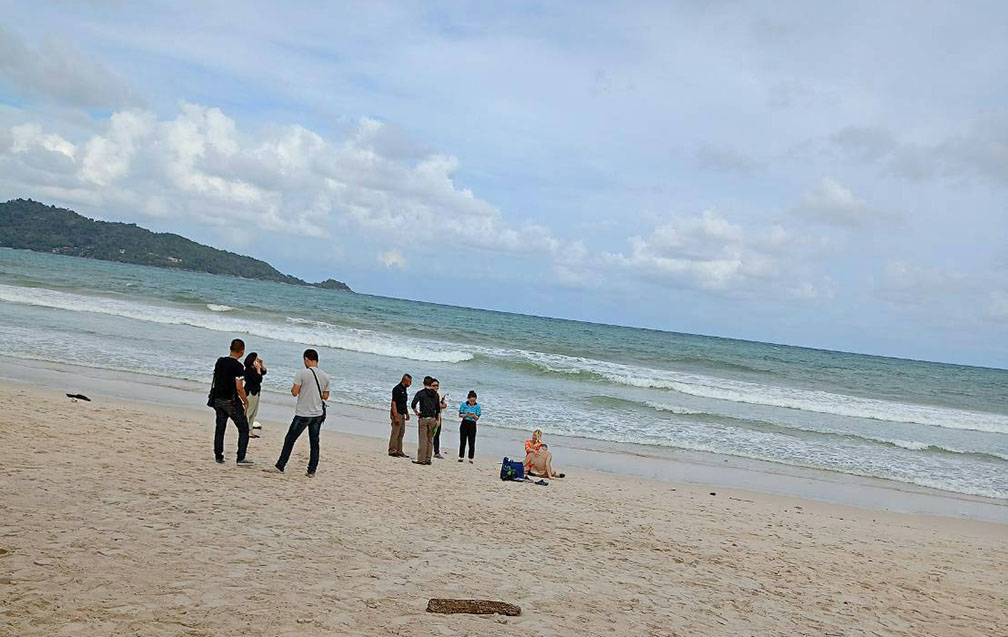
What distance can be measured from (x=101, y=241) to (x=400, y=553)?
355 feet

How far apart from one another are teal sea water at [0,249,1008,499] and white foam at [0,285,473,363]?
154mm

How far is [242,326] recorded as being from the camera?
120ft

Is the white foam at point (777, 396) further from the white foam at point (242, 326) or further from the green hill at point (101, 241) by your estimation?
the green hill at point (101, 241)

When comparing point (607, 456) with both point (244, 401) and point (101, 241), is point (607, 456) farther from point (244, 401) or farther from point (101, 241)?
point (101, 241)

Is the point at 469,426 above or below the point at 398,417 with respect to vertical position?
below

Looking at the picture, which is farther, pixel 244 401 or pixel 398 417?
pixel 398 417

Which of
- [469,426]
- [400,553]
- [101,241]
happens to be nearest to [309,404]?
[400,553]

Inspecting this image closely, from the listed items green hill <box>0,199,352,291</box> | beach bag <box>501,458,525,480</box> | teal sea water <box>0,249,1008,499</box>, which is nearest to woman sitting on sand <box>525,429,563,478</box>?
beach bag <box>501,458,525,480</box>

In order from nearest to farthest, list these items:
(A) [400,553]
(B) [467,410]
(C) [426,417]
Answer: (A) [400,553] < (C) [426,417] < (B) [467,410]

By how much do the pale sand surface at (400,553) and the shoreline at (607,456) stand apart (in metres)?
2.11

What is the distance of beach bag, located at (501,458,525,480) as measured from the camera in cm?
1248

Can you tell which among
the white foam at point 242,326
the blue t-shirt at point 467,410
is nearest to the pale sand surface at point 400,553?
the blue t-shirt at point 467,410

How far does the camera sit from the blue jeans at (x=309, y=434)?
33.5ft

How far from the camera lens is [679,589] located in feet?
24.0
